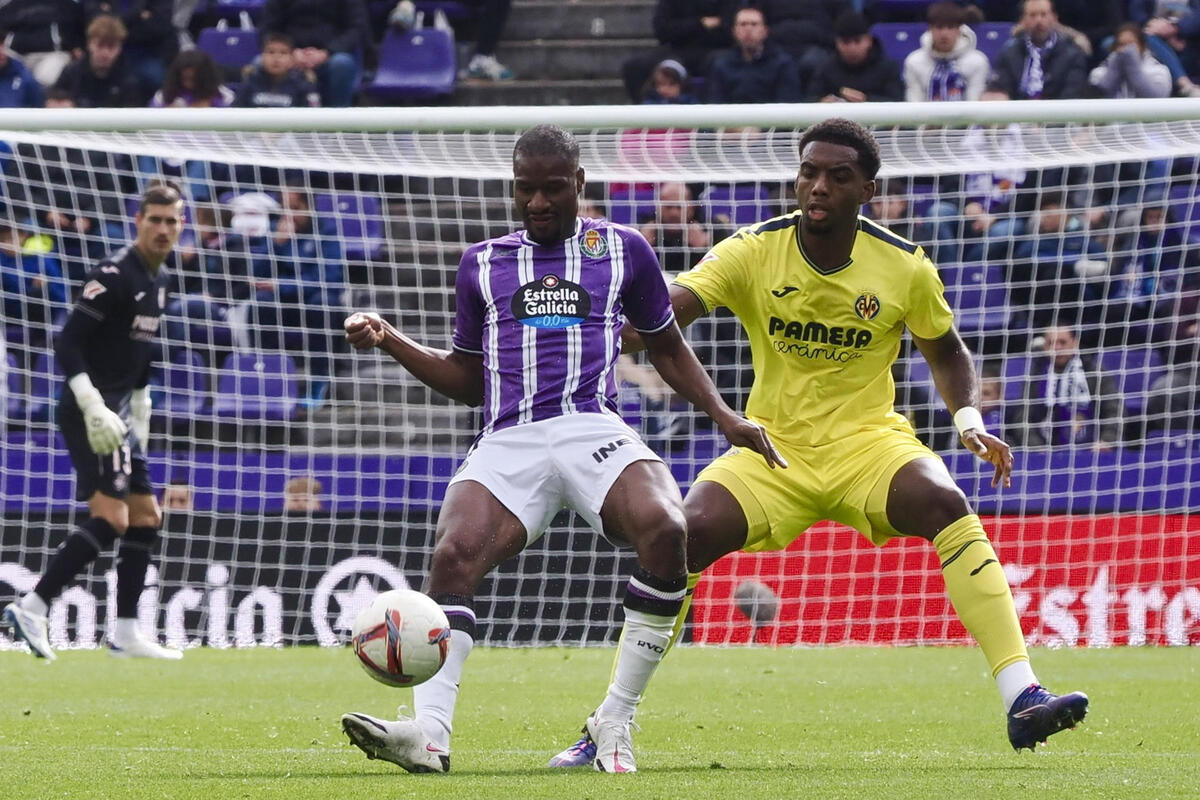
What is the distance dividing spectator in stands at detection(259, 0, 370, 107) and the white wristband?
32.0 feet

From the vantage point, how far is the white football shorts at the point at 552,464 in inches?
216

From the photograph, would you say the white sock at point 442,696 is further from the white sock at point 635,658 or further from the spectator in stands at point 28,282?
the spectator in stands at point 28,282

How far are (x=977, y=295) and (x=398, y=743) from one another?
23.3ft

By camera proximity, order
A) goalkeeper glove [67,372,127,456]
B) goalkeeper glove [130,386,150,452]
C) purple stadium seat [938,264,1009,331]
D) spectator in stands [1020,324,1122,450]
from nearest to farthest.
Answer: goalkeeper glove [67,372,127,456] → goalkeeper glove [130,386,150,452] → spectator in stands [1020,324,1122,450] → purple stadium seat [938,264,1009,331]

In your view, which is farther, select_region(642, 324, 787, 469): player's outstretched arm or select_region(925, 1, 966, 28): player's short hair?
select_region(925, 1, 966, 28): player's short hair

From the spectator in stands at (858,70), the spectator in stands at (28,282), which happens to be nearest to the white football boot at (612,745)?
the spectator in stands at (28,282)

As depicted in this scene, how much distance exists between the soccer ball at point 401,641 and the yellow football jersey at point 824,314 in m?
1.82

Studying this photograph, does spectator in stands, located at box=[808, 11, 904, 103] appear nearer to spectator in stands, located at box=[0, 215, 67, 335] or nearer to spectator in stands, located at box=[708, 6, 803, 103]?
spectator in stands, located at box=[708, 6, 803, 103]

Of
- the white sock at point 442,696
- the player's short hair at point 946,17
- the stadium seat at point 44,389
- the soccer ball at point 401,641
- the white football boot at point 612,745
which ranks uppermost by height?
the player's short hair at point 946,17

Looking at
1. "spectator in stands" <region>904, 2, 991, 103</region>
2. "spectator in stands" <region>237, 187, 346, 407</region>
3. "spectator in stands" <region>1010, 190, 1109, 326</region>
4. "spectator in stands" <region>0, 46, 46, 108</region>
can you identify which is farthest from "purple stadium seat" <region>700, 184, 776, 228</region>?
"spectator in stands" <region>0, 46, 46, 108</region>

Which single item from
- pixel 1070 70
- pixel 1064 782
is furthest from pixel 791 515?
pixel 1070 70

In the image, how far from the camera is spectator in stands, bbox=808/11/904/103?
45.2 ft

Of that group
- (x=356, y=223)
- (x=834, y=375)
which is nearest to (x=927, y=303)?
(x=834, y=375)

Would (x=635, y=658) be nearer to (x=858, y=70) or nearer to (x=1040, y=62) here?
(x=858, y=70)
